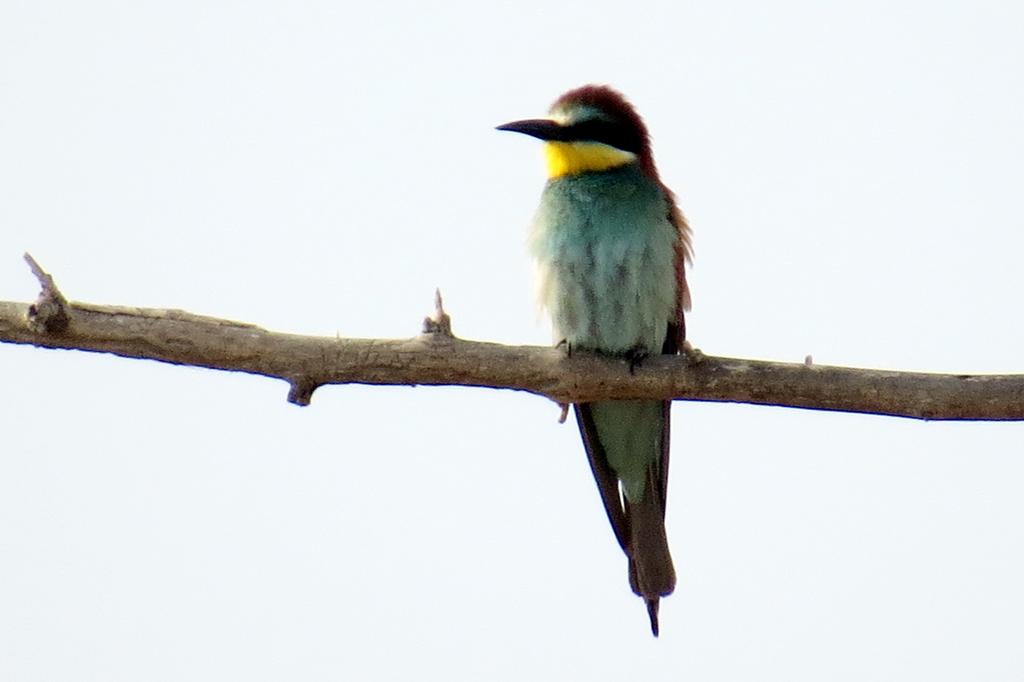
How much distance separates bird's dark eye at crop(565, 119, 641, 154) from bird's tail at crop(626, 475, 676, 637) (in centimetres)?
129

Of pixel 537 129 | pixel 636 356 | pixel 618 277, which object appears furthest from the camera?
pixel 537 129

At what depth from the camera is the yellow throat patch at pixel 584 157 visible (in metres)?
5.10

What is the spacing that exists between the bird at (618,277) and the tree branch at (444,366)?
0.40 meters

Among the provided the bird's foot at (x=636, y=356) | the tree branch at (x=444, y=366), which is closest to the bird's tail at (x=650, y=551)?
the bird's foot at (x=636, y=356)

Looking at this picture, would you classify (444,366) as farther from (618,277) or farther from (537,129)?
(537,129)

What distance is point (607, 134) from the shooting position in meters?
5.16

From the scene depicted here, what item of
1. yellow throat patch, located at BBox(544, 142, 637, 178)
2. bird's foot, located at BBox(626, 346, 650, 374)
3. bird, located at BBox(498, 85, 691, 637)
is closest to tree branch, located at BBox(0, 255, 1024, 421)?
bird's foot, located at BBox(626, 346, 650, 374)

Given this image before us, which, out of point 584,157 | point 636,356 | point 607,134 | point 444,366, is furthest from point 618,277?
point 444,366

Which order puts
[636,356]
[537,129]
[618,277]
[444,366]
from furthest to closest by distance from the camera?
[537,129] → [618,277] → [636,356] → [444,366]

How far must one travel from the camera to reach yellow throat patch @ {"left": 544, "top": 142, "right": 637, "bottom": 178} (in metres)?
5.10

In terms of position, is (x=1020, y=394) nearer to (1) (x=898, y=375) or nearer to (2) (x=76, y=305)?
(1) (x=898, y=375)

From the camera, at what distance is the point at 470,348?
12.7 feet

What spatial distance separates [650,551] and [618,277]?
116 cm

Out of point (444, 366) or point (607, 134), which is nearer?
point (444, 366)
